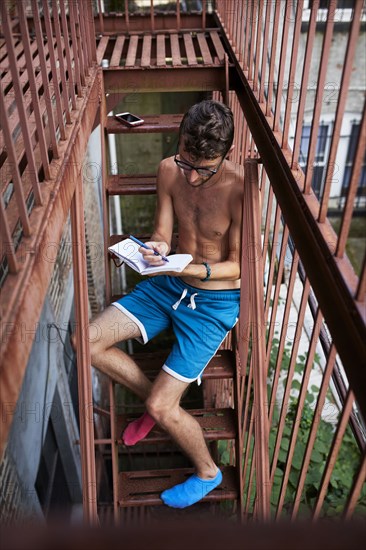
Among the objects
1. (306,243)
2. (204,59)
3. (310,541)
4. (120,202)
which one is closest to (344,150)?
(120,202)

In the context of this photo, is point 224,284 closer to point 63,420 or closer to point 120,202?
point 63,420

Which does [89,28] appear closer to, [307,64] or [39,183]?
[39,183]

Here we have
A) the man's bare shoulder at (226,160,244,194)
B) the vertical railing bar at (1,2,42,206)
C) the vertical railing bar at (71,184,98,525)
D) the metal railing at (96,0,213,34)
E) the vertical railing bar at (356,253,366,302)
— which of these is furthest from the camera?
the metal railing at (96,0,213,34)

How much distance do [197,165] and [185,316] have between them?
931 mm

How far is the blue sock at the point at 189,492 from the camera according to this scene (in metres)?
2.98

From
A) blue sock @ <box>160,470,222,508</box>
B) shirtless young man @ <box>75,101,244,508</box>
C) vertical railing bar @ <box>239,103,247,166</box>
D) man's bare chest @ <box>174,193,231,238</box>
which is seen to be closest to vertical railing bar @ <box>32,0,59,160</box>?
shirtless young man @ <box>75,101,244,508</box>

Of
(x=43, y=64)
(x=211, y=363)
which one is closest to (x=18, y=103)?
(x=43, y=64)

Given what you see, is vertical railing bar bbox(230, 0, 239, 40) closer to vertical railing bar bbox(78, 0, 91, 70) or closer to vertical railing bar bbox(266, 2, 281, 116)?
vertical railing bar bbox(78, 0, 91, 70)

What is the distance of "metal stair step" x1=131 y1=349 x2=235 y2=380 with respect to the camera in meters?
3.15

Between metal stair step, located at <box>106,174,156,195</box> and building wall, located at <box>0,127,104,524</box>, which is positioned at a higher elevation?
metal stair step, located at <box>106,174,156,195</box>

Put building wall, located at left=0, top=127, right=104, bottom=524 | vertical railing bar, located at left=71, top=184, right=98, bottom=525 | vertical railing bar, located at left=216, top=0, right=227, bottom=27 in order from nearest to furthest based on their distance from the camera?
vertical railing bar, located at left=71, top=184, right=98, bottom=525 → building wall, located at left=0, top=127, right=104, bottom=524 → vertical railing bar, located at left=216, top=0, right=227, bottom=27

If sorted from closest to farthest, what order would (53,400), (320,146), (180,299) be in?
(180,299), (53,400), (320,146)

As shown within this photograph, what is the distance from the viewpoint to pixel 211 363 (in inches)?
130

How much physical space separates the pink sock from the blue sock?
0.40 meters
